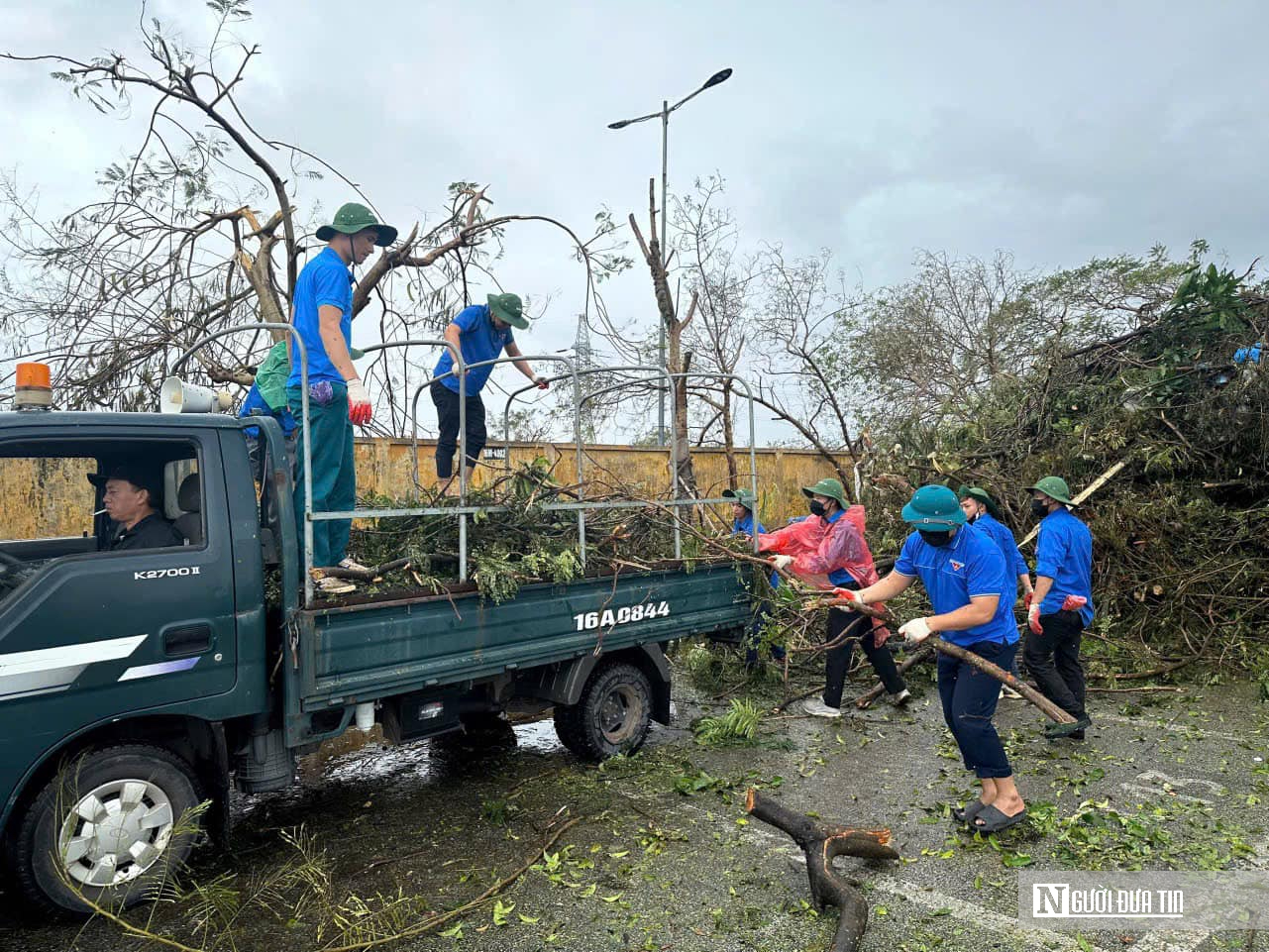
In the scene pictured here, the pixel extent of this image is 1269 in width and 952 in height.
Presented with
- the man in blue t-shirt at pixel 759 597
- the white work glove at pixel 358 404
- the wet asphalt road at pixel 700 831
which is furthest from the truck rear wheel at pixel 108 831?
the man in blue t-shirt at pixel 759 597

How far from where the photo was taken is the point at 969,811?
A: 14.4 feet

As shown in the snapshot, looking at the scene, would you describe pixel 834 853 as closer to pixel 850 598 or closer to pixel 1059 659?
pixel 850 598

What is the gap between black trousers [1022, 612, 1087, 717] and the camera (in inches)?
234

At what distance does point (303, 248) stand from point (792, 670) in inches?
262

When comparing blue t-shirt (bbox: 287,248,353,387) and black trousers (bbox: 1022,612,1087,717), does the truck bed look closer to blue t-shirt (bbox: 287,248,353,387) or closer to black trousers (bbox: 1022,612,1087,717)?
blue t-shirt (bbox: 287,248,353,387)

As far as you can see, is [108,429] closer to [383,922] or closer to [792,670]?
[383,922]

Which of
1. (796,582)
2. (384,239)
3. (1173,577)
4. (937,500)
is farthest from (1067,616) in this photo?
(384,239)

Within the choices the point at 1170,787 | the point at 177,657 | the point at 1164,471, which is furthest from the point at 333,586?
the point at 1164,471

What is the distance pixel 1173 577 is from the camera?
26.4 ft

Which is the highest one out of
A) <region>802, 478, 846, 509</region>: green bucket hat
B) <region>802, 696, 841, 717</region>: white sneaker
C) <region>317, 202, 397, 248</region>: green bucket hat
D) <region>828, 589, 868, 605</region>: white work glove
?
<region>317, 202, 397, 248</region>: green bucket hat

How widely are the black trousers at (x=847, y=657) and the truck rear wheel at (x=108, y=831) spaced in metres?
4.47

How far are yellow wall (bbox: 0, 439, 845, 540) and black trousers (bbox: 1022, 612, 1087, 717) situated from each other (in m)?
2.71

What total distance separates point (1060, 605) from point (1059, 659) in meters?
0.49

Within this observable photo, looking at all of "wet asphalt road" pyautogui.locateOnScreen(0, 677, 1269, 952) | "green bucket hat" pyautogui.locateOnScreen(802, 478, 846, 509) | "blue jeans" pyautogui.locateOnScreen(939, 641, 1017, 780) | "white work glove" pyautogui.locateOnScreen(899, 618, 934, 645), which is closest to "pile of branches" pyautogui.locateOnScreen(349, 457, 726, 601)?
"green bucket hat" pyautogui.locateOnScreen(802, 478, 846, 509)
